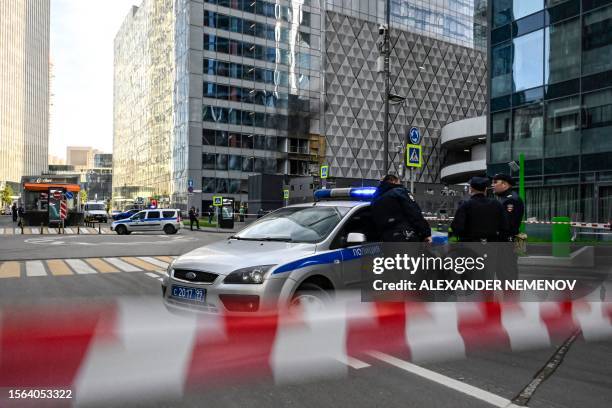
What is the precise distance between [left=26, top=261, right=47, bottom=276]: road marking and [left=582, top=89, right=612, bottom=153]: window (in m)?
20.1

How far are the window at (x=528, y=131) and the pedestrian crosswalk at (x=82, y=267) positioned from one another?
1734 cm

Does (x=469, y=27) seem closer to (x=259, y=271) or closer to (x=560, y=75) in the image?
(x=560, y=75)

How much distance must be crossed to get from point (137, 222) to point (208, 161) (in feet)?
107

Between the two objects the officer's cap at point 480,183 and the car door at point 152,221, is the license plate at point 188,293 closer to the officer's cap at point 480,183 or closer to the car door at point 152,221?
the officer's cap at point 480,183

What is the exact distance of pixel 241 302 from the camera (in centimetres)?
503

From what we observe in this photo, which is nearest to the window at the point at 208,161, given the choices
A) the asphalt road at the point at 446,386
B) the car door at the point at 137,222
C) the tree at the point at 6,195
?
the car door at the point at 137,222

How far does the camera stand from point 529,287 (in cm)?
608

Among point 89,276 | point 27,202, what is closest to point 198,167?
point 27,202

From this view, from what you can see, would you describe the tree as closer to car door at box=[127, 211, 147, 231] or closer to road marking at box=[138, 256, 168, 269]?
car door at box=[127, 211, 147, 231]

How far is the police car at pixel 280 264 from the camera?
5074mm

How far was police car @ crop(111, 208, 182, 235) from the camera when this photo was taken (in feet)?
102

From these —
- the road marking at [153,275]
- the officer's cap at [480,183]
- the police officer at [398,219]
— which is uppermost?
the officer's cap at [480,183]

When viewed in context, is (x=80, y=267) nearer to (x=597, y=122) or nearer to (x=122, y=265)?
(x=122, y=265)

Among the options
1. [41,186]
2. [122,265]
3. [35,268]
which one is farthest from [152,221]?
[35,268]
